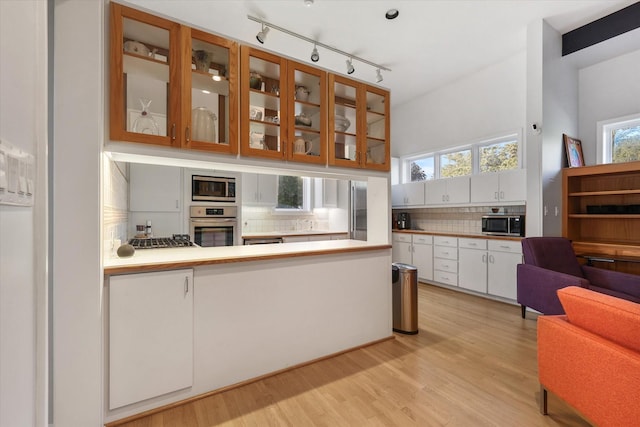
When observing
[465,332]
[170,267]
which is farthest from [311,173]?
[465,332]

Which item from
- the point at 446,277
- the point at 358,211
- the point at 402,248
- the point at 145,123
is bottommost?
the point at 446,277

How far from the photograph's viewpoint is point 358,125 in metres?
2.77

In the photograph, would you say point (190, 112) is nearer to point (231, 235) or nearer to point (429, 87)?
point (231, 235)

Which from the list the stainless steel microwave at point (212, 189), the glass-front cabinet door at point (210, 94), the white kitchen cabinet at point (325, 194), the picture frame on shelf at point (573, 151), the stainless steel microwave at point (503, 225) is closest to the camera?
the glass-front cabinet door at point (210, 94)

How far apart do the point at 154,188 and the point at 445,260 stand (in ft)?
14.9

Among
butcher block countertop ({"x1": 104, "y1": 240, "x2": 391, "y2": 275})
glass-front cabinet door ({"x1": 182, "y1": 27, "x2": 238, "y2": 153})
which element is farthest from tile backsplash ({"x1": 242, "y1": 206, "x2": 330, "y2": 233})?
glass-front cabinet door ({"x1": 182, "y1": 27, "x2": 238, "y2": 153})

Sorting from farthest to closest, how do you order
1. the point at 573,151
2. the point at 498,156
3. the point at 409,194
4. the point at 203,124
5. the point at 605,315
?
1. the point at 409,194
2. the point at 498,156
3. the point at 573,151
4. the point at 203,124
5. the point at 605,315

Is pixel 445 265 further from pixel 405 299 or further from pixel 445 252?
pixel 405 299

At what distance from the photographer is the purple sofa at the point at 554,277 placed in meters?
2.65

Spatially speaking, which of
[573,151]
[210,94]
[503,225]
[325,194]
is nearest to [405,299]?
[503,225]

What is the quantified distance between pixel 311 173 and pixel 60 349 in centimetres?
198

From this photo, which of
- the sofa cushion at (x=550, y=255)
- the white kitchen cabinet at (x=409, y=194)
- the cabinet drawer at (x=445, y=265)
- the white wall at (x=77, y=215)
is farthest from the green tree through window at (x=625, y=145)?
the white wall at (x=77, y=215)

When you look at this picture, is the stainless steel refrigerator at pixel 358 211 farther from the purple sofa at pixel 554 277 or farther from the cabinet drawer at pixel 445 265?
the purple sofa at pixel 554 277

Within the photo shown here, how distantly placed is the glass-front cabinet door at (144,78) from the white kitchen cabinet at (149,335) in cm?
87
